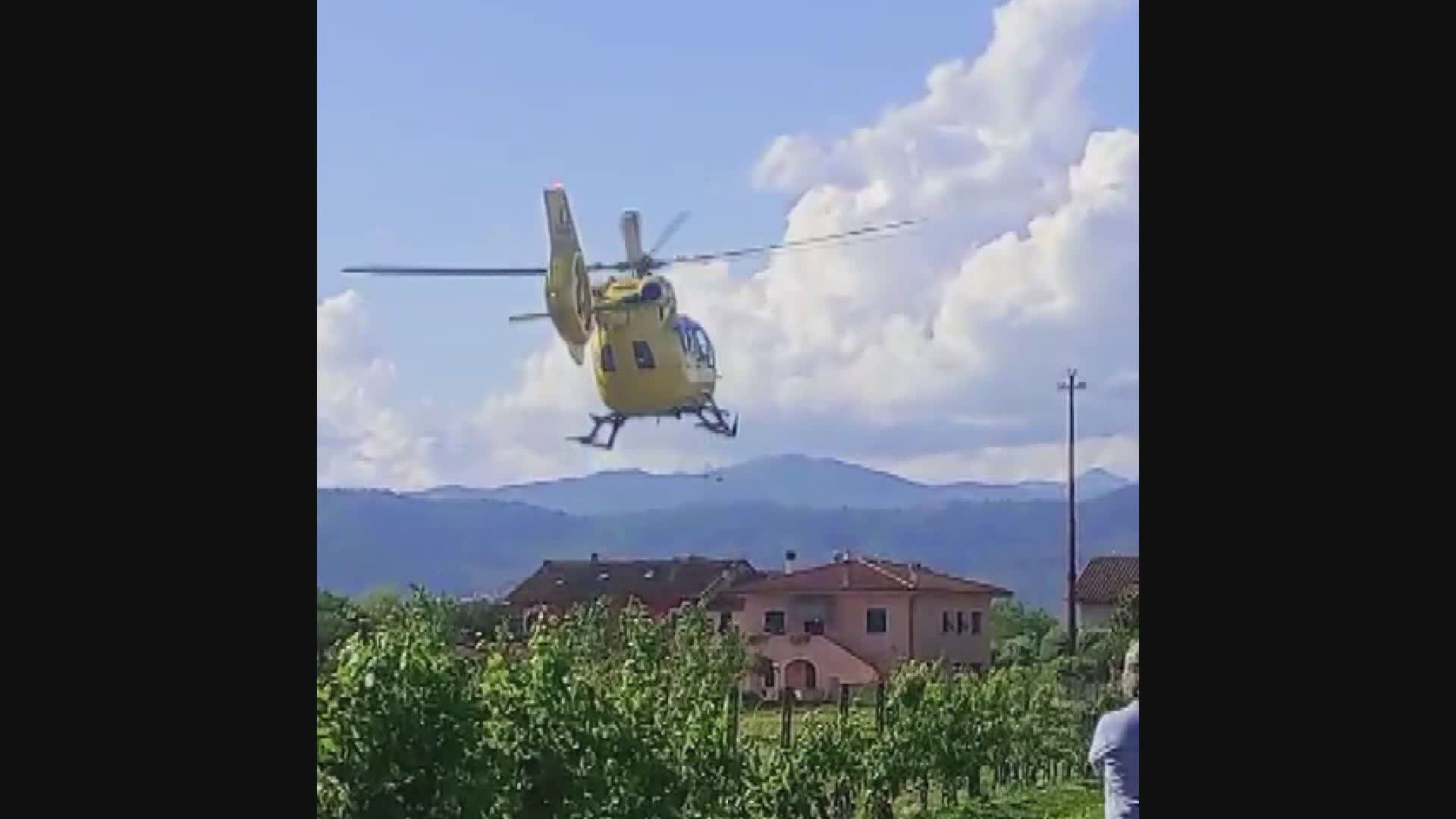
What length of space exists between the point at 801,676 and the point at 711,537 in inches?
8.0

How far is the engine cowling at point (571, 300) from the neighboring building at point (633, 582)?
0.82ft

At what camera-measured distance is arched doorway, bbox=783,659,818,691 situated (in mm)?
2076

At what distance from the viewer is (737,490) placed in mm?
2062

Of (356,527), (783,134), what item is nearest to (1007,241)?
(783,134)

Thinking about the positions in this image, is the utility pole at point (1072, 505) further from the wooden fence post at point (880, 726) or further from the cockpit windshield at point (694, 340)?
the cockpit windshield at point (694, 340)

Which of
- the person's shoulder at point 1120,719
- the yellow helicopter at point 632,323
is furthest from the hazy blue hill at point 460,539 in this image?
the person's shoulder at point 1120,719

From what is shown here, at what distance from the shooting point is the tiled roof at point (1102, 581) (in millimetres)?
1648

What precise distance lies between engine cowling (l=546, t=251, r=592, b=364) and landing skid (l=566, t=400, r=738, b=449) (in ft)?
0.25
